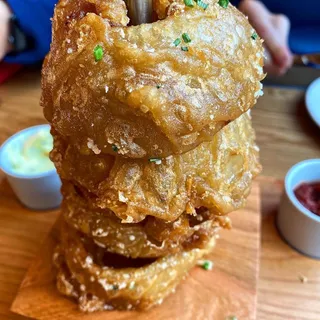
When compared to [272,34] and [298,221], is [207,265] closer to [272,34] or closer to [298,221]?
[298,221]

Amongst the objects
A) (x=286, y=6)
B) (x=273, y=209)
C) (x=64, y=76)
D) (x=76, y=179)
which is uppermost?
(x=64, y=76)

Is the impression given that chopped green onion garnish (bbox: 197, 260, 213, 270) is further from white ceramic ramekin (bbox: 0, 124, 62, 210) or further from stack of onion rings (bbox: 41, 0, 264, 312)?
white ceramic ramekin (bbox: 0, 124, 62, 210)

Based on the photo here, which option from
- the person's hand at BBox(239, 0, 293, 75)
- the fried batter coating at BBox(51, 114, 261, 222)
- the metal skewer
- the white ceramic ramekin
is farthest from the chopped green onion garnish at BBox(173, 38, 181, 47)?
the person's hand at BBox(239, 0, 293, 75)

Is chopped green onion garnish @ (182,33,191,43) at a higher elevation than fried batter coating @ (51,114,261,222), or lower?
higher

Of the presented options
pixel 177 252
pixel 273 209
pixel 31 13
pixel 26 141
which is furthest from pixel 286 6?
pixel 177 252

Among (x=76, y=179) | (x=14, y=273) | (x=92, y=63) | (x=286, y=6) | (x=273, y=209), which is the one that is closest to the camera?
(x=92, y=63)

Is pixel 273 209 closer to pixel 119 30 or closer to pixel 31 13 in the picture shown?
pixel 119 30
